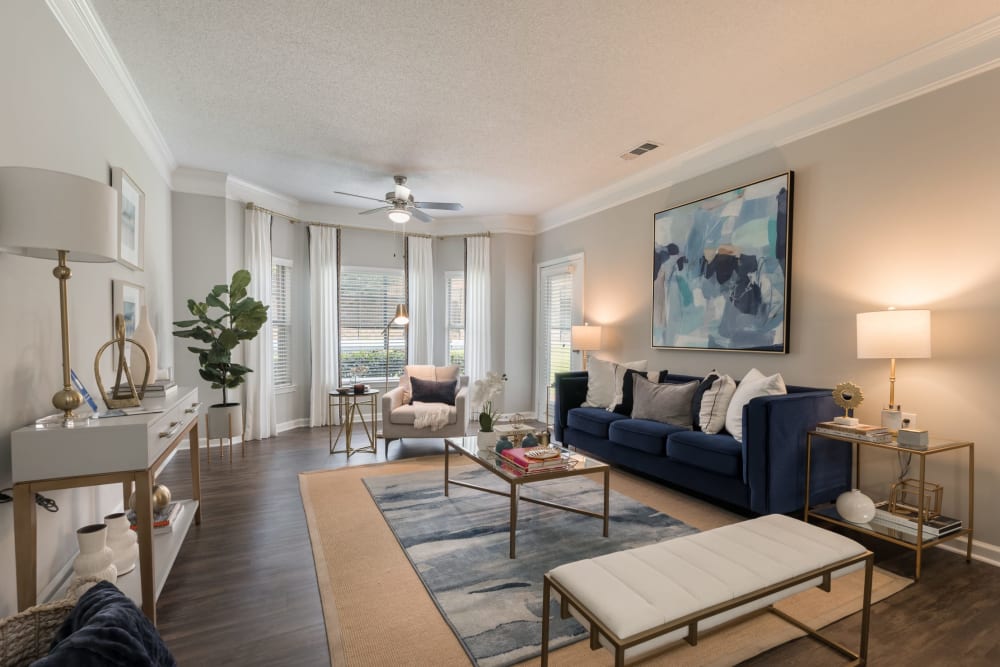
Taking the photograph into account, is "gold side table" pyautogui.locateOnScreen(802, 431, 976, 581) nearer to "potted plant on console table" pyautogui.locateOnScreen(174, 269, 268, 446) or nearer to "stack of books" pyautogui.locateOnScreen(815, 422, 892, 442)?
"stack of books" pyautogui.locateOnScreen(815, 422, 892, 442)

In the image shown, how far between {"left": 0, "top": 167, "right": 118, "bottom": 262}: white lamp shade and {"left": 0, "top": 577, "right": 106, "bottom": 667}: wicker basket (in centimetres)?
118

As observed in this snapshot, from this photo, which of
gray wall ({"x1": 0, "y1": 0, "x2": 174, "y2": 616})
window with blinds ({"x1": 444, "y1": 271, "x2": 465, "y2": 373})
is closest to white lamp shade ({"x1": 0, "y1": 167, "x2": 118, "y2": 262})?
gray wall ({"x1": 0, "y1": 0, "x2": 174, "y2": 616})

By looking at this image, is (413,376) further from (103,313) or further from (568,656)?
(568,656)

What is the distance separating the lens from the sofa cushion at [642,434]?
3.68 metres

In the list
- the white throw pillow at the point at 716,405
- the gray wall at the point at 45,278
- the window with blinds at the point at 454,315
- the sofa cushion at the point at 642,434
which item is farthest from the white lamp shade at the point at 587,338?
the gray wall at the point at 45,278

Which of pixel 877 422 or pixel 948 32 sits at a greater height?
pixel 948 32

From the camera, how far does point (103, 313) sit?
297 centimetres

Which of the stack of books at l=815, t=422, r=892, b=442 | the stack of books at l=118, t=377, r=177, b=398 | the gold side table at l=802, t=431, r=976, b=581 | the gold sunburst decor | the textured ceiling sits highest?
the textured ceiling

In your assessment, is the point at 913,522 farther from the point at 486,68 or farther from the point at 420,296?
the point at 420,296

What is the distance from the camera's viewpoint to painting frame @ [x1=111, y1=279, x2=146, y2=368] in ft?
10.3

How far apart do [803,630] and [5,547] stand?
10.6 feet

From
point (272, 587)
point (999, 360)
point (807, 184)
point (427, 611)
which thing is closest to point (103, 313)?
point (272, 587)

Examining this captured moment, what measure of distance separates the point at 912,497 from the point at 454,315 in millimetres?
5486

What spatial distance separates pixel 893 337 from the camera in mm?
2662
